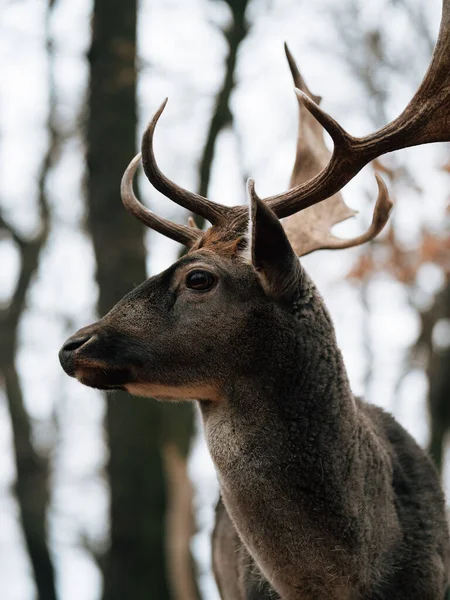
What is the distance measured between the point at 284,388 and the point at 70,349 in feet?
3.25

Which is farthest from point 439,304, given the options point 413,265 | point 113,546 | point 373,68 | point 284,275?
point 284,275

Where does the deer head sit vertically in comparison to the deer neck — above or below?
above

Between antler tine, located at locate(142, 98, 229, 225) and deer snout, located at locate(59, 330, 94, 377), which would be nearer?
deer snout, located at locate(59, 330, 94, 377)

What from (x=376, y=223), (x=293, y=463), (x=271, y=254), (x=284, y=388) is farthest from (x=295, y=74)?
(x=293, y=463)

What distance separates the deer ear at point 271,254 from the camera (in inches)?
169

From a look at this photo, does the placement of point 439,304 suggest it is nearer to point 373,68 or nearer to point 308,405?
point 373,68

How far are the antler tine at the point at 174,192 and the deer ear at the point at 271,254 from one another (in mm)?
510

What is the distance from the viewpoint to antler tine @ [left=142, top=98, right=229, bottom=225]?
4.88 m

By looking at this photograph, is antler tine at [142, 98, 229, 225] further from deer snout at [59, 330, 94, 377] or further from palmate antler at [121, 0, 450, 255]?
deer snout at [59, 330, 94, 377]

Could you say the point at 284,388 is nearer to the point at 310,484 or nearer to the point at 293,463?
the point at 293,463

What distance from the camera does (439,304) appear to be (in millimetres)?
13422

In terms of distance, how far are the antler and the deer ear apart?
1.06 meters

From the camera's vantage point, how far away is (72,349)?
448 centimetres

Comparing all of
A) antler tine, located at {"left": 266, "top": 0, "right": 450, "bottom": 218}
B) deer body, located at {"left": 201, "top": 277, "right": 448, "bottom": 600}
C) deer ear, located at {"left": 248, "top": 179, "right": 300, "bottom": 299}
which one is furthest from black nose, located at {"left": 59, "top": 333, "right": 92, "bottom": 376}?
antler tine, located at {"left": 266, "top": 0, "right": 450, "bottom": 218}
